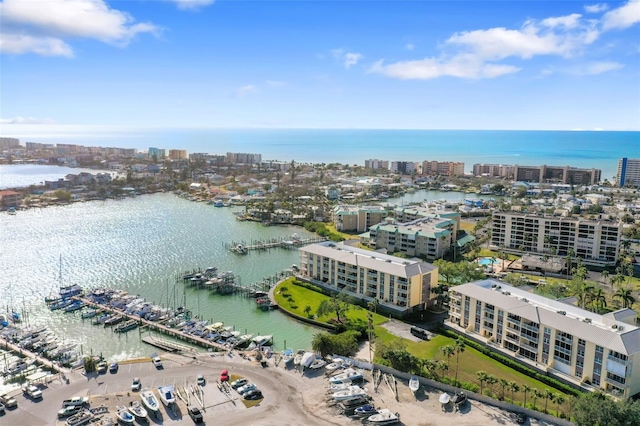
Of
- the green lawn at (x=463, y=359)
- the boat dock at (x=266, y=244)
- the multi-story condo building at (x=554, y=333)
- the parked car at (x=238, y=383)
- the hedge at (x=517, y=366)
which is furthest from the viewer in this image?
the boat dock at (x=266, y=244)

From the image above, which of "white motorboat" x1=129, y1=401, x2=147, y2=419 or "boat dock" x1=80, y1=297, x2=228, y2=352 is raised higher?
"white motorboat" x1=129, y1=401, x2=147, y2=419

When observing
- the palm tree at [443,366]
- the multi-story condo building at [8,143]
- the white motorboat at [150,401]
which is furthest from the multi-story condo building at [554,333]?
the multi-story condo building at [8,143]

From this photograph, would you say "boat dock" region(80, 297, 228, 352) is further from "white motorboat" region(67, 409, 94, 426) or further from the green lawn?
"white motorboat" region(67, 409, 94, 426)

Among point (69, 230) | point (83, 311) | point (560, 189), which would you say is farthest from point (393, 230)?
point (560, 189)

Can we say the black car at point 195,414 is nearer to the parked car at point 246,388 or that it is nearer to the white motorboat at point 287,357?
the parked car at point 246,388

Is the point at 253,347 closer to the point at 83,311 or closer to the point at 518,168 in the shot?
the point at 83,311

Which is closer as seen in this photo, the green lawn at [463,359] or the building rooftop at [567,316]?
the building rooftop at [567,316]

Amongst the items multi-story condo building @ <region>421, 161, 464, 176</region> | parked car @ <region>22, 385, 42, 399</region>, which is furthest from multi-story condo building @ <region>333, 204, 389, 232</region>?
multi-story condo building @ <region>421, 161, 464, 176</region>
